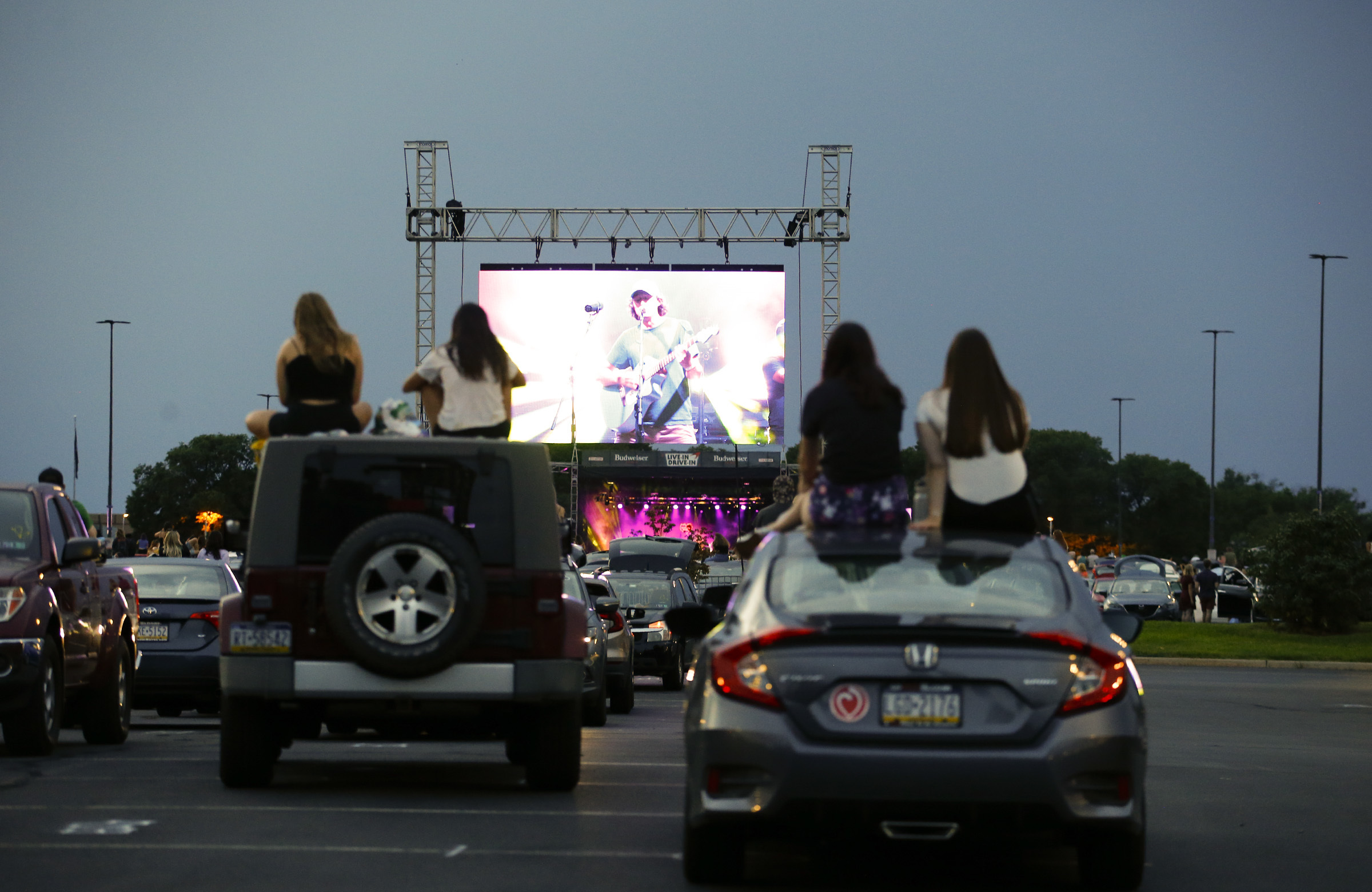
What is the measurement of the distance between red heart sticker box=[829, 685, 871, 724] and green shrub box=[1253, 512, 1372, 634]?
31655mm

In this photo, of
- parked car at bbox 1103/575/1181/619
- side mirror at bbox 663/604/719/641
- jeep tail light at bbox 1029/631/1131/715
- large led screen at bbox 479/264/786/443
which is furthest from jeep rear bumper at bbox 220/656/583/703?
large led screen at bbox 479/264/786/443

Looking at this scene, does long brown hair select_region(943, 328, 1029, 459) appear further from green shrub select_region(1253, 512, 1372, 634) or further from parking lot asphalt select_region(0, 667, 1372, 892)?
green shrub select_region(1253, 512, 1372, 634)

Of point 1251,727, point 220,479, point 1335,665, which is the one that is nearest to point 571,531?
point 1251,727

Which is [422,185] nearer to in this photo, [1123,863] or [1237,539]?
[1123,863]

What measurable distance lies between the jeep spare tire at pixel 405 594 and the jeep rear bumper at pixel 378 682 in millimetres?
129

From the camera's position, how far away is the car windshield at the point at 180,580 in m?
17.2

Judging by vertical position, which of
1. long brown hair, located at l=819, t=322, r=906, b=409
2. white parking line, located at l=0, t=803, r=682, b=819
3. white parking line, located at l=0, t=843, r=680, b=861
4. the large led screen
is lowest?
white parking line, located at l=0, t=803, r=682, b=819

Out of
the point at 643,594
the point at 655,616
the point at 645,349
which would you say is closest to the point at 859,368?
the point at 655,616

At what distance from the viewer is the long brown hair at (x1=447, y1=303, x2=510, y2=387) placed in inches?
419

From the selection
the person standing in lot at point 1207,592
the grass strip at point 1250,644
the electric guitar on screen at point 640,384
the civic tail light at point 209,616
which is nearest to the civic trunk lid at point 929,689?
the civic tail light at point 209,616

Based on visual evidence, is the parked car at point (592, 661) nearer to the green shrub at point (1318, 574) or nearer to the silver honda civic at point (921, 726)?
the silver honda civic at point (921, 726)

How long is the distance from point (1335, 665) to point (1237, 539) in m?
104

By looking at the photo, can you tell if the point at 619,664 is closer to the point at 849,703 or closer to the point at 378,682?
the point at 378,682

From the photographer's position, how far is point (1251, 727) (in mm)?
17750
